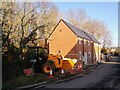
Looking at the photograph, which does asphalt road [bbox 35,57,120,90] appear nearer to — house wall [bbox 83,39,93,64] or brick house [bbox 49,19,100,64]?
brick house [bbox 49,19,100,64]

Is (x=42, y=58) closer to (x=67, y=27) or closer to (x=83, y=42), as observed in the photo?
(x=67, y=27)

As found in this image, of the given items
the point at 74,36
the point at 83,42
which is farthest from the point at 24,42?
the point at 83,42

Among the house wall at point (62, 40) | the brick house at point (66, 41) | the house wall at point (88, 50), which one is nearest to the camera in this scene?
the brick house at point (66, 41)

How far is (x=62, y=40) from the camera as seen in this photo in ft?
146

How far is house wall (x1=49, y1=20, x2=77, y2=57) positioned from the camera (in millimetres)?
43938

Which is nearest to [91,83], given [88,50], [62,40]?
[62,40]

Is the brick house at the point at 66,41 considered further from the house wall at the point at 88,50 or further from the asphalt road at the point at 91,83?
the asphalt road at the point at 91,83

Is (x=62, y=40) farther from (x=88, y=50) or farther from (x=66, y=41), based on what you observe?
(x=88, y=50)

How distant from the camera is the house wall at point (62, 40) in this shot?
4394cm

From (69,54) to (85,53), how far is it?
23.2ft

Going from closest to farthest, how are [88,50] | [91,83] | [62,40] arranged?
1. [91,83]
2. [62,40]
3. [88,50]

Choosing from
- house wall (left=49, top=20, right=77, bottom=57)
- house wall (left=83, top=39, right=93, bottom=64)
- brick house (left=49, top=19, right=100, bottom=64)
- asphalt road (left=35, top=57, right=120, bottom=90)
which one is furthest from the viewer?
house wall (left=83, top=39, right=93, bottom=64)

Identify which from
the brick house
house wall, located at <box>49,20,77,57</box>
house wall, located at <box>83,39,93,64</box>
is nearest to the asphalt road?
the brick house

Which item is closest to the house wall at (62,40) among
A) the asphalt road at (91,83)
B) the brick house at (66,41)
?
the brick house at (66,41)
